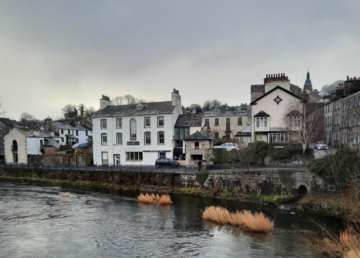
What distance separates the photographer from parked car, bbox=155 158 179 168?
3111 cm

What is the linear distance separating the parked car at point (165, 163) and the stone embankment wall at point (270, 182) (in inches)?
268

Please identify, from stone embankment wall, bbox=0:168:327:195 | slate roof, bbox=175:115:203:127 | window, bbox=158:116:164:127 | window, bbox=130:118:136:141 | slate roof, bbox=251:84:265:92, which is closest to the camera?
stone embankment wall, bbox=0:168:327:195

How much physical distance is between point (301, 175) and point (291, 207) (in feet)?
10.2

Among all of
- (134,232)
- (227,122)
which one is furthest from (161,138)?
(134,232)

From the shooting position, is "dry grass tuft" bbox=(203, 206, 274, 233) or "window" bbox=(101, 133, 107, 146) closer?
"dry grass tuft" bbox=(203, 206, 274, 233)

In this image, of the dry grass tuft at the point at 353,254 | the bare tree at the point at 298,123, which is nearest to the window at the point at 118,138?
the bare tree at the point at 298,123

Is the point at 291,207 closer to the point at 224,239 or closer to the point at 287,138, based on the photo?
the point at 224,239

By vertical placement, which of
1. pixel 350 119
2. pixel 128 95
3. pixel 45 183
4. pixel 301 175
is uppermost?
pixel 128 95

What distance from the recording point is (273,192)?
2200cm

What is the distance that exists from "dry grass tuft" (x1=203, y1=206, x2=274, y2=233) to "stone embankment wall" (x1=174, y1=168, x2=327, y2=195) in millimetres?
6615

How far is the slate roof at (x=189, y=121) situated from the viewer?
35.1 meters

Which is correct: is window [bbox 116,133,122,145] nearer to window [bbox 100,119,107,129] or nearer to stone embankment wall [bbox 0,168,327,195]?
window [bbox 100,119,107,129]

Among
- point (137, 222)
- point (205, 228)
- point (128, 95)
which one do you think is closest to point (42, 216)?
point (137, 222)

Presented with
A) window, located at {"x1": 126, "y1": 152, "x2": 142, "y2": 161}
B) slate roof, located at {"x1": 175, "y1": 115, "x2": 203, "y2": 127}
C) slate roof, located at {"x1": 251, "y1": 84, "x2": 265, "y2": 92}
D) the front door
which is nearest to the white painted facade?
slate roof, located at {"x1": 175, "y1": 115, "x2": 203, "y2": 127}
